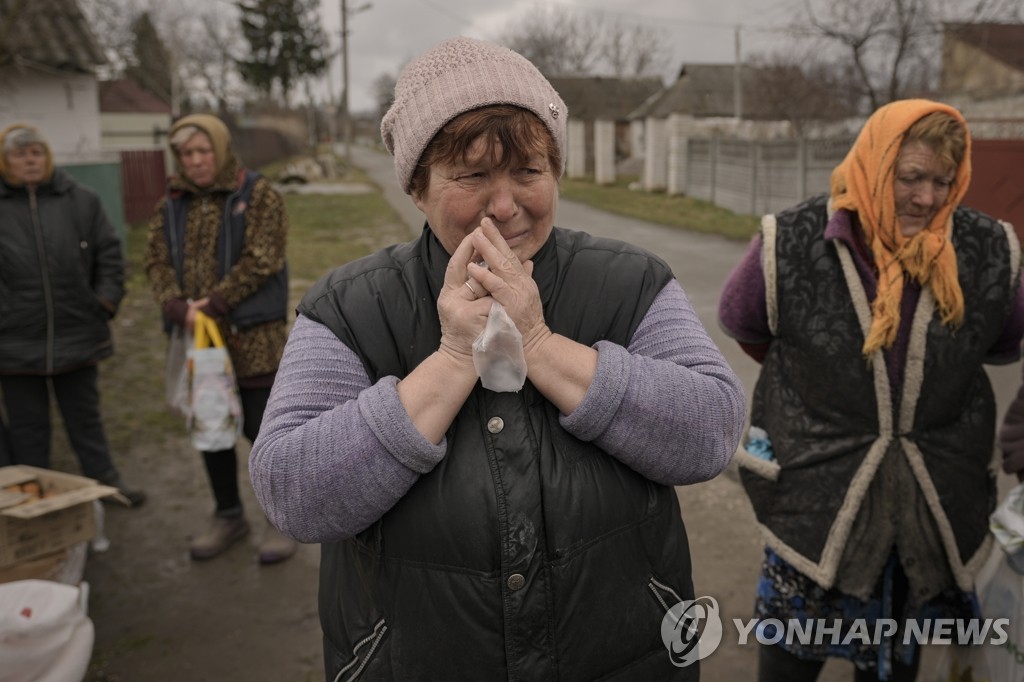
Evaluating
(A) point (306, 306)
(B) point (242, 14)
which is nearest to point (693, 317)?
(A) point (306, 306)

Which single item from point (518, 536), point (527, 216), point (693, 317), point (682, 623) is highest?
point (527, 216)

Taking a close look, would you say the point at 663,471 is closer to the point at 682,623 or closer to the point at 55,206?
the point at 682,623

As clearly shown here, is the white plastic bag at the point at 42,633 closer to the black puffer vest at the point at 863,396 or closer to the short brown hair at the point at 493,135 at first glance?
the short brown hair at the point at 493,135

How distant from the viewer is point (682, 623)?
1519 millimetres

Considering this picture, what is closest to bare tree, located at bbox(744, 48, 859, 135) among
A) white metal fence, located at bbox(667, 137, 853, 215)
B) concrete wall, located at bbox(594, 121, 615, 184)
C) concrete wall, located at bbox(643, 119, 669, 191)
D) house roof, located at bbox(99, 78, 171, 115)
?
white metal fence, located at bbox(667, 137, 853, 215)

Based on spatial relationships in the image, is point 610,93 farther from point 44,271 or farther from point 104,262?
point 44,271

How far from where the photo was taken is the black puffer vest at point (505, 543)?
4.40 feet

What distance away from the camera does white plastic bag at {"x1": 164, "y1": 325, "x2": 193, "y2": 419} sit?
12.2 feet

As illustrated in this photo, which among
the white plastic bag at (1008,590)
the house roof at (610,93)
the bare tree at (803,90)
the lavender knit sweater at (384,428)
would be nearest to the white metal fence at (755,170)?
the bare tree at (803,90)

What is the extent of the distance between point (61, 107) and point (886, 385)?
1770 centimetres

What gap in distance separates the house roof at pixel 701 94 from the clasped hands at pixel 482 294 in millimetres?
27439

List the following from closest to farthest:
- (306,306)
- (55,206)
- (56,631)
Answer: (306,306), (56,631), (55,206)

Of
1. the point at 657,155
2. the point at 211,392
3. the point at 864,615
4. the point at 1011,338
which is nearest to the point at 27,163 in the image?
the point at 211,392

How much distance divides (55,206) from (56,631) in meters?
2.30
